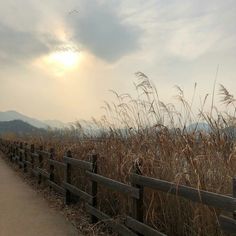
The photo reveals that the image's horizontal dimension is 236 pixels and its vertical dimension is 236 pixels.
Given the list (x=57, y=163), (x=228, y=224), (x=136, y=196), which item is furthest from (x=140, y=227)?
(x=57, y=163)

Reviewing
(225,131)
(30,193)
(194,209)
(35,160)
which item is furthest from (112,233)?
(35,160)

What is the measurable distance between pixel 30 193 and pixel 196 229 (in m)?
7.07

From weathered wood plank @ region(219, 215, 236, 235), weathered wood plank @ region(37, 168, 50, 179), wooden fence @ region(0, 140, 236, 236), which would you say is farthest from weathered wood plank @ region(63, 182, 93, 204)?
weathered wood plank @ region(219, 215, 236, 235)

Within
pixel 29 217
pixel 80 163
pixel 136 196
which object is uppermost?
pixel 80 163

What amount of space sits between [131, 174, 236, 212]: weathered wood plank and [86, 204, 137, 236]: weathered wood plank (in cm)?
71

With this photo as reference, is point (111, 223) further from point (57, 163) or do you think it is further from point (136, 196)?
point (57, 163)

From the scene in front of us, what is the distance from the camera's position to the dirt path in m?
6.68

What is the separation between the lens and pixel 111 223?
5.95m

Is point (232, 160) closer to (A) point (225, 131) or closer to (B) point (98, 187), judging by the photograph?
(A) point (225, 131)

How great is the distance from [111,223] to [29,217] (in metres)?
2.42

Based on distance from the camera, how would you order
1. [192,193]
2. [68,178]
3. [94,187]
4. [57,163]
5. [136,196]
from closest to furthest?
[192,193] → [136,196] → [94,187] → [68,178] → [57,163]

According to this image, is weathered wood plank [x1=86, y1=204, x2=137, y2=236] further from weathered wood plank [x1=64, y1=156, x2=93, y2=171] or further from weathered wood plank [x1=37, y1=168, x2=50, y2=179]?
weathered wood plank [x1=37, y1=168, x2=50, y2=179]

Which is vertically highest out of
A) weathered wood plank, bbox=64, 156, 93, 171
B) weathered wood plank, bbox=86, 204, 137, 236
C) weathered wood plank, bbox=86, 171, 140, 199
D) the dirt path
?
weathered wood plank, bbox=64, 156, 93, 171

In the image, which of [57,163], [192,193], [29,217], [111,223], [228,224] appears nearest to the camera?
[228,224]
